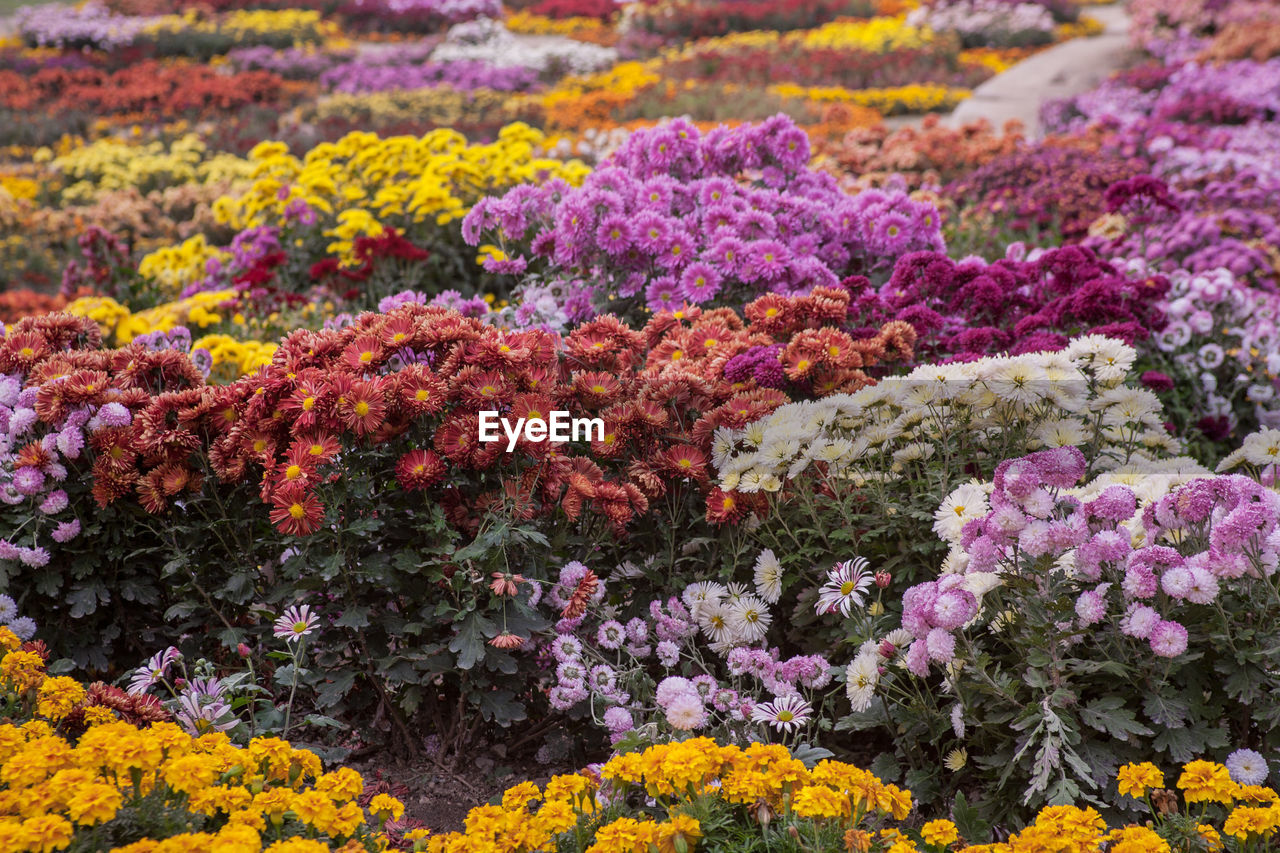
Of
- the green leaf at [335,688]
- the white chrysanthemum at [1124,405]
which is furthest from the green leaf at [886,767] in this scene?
the green leaf at [335,688]

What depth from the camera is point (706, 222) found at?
4.23 m

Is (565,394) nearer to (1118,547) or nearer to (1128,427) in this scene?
(1118,547)

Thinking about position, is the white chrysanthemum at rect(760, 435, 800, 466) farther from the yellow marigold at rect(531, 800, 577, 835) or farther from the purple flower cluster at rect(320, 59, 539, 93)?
the purple flower cluster at rect(320, 59, 539, 93)

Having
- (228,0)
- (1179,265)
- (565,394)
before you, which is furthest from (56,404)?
(228,0)

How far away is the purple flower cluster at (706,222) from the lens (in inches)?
159

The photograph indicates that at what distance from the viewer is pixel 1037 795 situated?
7.32 ft

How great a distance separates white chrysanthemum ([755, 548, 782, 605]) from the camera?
2.80 m

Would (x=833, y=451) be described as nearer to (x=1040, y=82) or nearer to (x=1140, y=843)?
(x=1140, y=843)

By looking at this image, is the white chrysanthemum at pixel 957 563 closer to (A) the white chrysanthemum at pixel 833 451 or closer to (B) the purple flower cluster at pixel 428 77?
(A) the white chrysanthemum at pixel 833 451

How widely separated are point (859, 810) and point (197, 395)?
79.0 inches

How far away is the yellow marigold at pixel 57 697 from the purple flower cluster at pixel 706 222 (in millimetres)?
2403

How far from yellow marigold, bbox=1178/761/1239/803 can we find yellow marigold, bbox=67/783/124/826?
1911mm

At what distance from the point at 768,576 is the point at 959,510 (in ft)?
1.84

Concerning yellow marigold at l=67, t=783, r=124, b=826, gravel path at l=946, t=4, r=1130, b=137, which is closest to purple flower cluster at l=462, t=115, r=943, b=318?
yellow marigold at l=67, t=783, r=124, b=826
